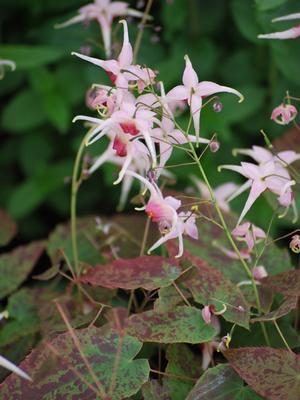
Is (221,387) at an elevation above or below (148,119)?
below

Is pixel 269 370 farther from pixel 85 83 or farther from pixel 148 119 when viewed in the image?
pixel 85 83

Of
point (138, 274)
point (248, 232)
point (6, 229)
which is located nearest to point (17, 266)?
point (6, 229)

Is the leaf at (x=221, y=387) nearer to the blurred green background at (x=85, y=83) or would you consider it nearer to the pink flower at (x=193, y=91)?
the pink flower at (x=193, y=91)

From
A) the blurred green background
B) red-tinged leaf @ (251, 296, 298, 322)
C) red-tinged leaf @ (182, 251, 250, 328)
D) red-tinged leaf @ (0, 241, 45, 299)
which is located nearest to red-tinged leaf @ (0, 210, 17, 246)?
red-tinged leaf @ (0, 241, 45, 299)

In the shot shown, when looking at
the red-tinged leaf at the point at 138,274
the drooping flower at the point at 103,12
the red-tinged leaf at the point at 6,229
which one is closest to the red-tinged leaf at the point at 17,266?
the red-tinged leaf at the point at 6,229

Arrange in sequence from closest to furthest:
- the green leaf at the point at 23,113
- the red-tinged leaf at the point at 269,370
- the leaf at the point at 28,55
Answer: the red-tinged leaf at the point at 269,370 < the leaf at the point at 28,55 < the green leaf at the point at 23,113

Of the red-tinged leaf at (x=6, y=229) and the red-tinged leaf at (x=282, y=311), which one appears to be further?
the red-tinged leaf at (x=6, y=229)

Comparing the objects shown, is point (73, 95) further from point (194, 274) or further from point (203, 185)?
point (194, 274)
